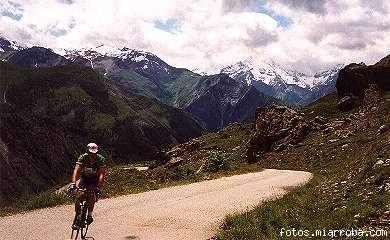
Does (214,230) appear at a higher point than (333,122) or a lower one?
lower

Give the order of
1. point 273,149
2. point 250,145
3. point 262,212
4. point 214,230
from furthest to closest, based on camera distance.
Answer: point 250,145, point 273,149, point 262,212, point 214,230

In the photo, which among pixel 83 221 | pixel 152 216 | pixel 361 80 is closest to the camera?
pixel 83 221

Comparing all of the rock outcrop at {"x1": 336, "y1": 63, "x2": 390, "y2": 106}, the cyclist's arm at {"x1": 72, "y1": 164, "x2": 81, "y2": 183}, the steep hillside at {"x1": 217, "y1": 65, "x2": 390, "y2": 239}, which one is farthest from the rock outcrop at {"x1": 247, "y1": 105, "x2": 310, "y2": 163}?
the cyclist's arm at {"x1": 72, "y1": 164, "x2": 81, "y2": 183}

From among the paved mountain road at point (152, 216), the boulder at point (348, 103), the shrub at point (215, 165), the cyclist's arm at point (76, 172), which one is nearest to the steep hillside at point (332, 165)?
the boulder at point (348, 103)

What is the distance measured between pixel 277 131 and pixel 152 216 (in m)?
43.9

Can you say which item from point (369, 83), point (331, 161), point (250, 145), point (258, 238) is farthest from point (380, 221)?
point (369, 83)

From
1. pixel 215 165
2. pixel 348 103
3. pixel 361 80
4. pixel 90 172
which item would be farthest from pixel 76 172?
pixel 361 80

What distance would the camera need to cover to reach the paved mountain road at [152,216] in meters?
16.2

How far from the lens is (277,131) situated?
61344 millimetres

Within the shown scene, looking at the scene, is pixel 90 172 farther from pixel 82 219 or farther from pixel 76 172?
pixel 82 219

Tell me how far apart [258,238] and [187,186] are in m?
15.9

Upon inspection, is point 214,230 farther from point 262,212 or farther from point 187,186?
point 187,186

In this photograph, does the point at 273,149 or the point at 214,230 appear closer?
the point at 214,230

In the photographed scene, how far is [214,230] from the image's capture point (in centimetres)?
1725
